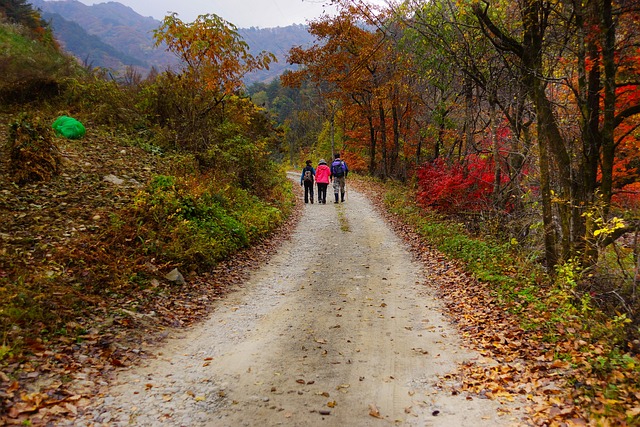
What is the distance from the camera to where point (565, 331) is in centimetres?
518

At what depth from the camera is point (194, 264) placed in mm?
7863

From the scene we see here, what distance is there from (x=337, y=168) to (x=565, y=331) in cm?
1250

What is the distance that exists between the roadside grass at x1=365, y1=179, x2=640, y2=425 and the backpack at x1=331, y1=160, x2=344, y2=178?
828 cm

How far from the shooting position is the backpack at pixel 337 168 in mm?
16797

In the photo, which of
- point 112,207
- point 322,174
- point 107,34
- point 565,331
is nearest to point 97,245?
point 112,207

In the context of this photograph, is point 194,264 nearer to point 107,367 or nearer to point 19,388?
point 107,367

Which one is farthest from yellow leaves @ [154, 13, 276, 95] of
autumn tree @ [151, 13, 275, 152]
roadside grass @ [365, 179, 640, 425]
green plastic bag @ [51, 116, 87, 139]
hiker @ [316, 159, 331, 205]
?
roadside grass @ [365, 179, 640, 425]

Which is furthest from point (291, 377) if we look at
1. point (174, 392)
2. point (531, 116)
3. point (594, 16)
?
point (531, 116)

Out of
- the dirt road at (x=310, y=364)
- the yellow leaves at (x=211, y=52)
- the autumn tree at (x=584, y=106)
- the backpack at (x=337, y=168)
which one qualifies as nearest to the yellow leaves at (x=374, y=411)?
the dirt road at (x=310, y=364)

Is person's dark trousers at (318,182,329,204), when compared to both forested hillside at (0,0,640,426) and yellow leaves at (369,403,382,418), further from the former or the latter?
yellow leaves at (369,403,382,418)

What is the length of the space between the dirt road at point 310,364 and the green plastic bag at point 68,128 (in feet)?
23.9

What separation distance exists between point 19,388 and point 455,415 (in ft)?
14.4

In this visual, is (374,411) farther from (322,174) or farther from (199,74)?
(322,174)

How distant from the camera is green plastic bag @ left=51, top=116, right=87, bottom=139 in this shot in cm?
1094
